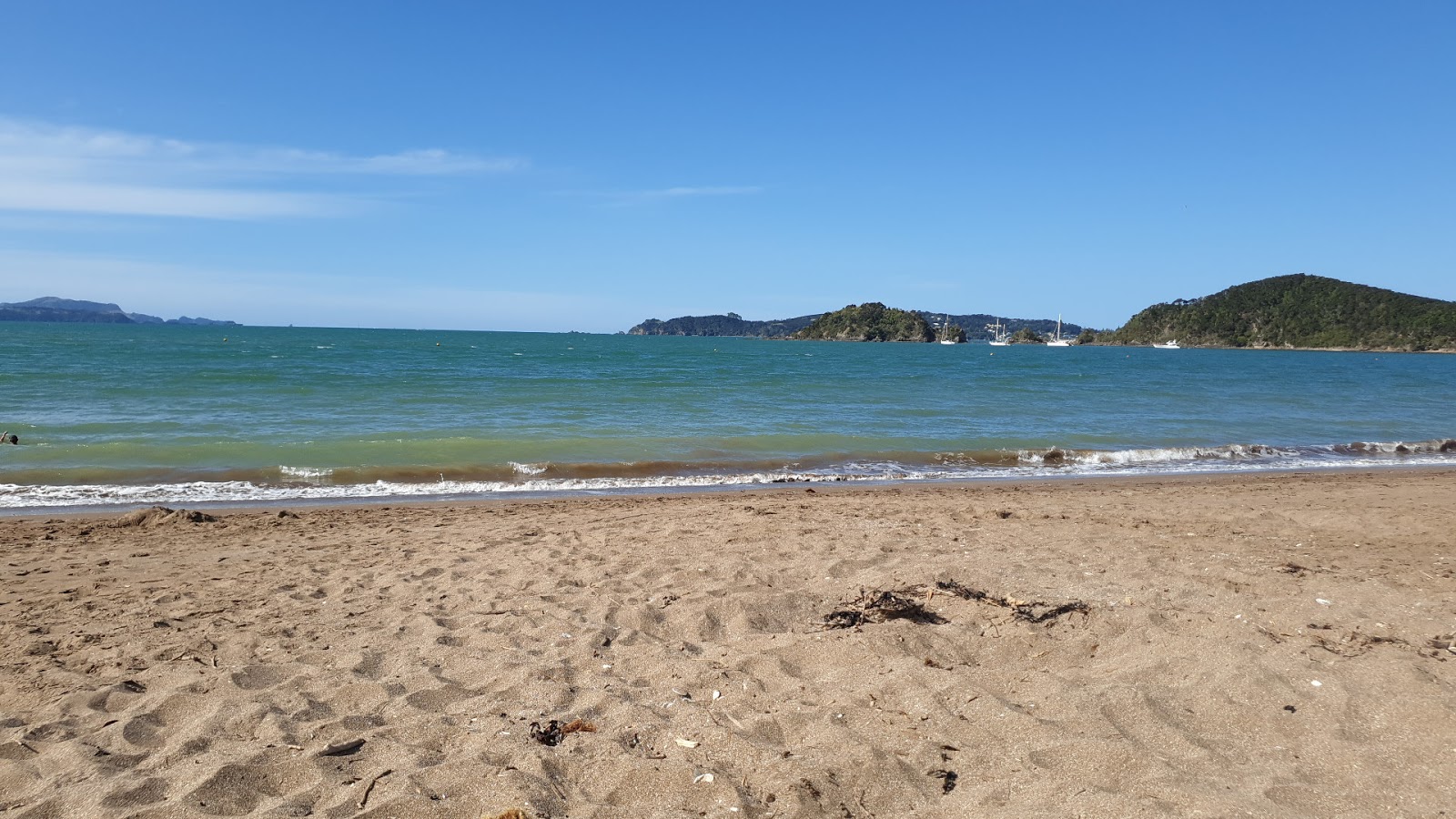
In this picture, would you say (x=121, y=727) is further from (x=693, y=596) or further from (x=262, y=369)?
(x=262, y=369)

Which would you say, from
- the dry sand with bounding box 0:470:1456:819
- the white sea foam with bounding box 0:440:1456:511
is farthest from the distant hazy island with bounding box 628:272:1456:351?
the dry sand with bounding box 0:470:1456:819

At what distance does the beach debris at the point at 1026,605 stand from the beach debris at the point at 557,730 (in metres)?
2.77

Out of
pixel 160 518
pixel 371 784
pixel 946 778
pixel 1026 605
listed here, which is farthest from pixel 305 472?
pixel 946 778

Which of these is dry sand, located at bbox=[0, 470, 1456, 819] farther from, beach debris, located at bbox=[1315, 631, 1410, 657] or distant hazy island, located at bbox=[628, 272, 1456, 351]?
distant hazy island, located at bbox=[628, 272, 1456, 351]

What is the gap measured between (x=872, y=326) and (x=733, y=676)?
593 ft

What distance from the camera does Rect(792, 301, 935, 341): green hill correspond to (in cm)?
18150

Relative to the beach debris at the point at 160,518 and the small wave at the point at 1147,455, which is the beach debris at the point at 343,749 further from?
the small wave at the point at 1147,455

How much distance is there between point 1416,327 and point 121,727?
17479 centimetres

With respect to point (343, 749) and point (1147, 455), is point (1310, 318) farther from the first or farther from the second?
point (343, 749)

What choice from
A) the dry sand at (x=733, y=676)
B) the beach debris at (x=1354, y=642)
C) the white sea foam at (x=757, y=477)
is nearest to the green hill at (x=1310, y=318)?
the white sea foam at (x=757, y=477)

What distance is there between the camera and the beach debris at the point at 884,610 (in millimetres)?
5086

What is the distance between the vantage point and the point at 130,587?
6184 millimetres

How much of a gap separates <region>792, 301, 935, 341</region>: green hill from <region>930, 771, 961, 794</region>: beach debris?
7066 inches

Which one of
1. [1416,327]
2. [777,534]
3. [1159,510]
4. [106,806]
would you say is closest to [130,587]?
[106,806]
